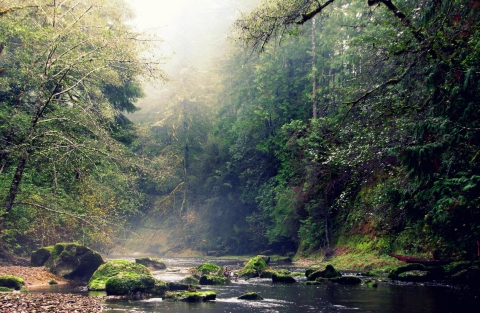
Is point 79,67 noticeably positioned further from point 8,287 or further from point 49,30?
point 8,287

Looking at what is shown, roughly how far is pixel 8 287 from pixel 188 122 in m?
37.1

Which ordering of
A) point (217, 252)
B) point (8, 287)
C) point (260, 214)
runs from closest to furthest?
1. point (8, 287)
2. point (260, 214)
3. point (217, 252)

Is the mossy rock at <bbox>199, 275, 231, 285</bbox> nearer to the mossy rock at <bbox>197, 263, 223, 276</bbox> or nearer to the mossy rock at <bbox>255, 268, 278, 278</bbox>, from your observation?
the mossy rock at <bbox>197, 263, 223, 276</bbox>

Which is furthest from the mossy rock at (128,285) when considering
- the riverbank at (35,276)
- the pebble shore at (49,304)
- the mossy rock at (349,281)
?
the mossy rock at (349,281)

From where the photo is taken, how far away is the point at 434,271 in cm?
1627

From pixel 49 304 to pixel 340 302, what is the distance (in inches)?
300

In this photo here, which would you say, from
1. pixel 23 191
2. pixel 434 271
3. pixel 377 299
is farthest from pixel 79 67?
pixel 434 271

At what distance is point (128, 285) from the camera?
14172mm

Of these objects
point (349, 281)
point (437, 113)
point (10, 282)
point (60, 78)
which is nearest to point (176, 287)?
point (10, 282)

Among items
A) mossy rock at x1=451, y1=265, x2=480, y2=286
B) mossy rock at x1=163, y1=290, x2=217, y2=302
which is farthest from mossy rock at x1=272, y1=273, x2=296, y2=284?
mossy rock at x1=451, y1=265, x2=480, y2=286

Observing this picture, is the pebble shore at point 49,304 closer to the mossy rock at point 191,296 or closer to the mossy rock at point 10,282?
the mossy rock at point 191,296

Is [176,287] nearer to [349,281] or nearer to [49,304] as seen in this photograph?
[49,304]

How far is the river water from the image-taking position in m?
10.5

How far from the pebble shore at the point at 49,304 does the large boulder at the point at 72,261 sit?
24.4 feet
